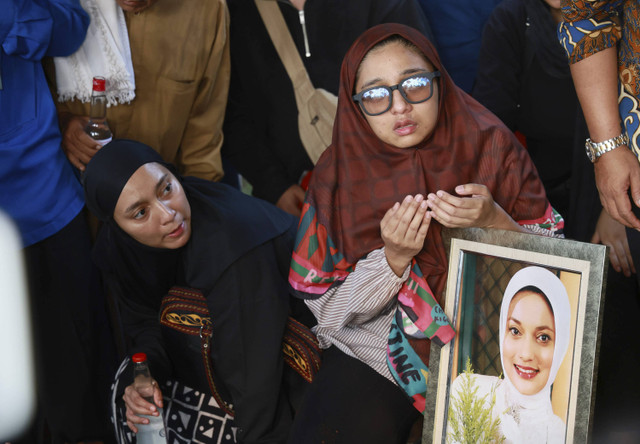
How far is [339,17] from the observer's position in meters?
2.38

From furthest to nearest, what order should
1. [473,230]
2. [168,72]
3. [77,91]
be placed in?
[168,72]
[77,91]
[473,230]

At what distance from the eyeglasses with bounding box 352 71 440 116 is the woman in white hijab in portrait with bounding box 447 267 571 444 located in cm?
50

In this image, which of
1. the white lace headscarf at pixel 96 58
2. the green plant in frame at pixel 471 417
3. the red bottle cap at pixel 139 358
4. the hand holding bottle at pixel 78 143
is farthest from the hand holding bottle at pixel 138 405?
the white lace headscarf at pixel 96 58

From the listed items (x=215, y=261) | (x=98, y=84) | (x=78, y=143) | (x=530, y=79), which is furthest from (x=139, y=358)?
(x=530, y=79)

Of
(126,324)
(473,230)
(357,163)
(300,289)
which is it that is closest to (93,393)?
(126,324)

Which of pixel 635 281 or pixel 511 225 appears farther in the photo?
pixel 635 281

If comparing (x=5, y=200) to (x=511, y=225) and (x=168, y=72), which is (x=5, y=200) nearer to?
(x=168, y=72)

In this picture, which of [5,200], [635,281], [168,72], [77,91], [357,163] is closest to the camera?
[357,163]

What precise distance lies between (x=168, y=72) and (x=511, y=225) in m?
1.41

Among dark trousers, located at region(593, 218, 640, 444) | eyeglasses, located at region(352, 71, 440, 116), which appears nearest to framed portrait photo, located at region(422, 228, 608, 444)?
eyeglasses, located at region(352, 71, 440, 116)

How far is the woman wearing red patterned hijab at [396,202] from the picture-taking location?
159cm

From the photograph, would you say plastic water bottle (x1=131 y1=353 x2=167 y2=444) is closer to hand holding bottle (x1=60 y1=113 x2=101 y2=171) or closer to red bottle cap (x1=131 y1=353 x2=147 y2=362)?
red bottle cap (x1=131 y1=353 x2=147 y2=362)

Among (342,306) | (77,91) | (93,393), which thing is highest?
(77,91)

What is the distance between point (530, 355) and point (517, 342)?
4 cm
